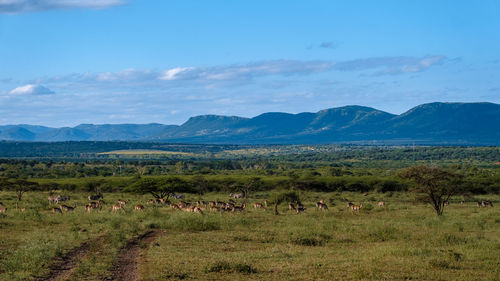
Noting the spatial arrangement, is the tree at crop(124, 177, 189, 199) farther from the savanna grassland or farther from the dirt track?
the dirt track

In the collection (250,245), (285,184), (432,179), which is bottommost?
(285,184)

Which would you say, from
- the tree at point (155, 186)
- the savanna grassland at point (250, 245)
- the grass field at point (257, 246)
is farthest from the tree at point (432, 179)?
the tree at point (155, 186)

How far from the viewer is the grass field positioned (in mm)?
16156

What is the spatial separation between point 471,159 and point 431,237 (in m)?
128

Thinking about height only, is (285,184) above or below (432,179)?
below

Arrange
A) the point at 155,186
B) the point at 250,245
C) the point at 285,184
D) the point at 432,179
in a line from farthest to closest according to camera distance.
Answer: the point at 285,184, the point at 155,186, the point at 432,179, the point at 250,245

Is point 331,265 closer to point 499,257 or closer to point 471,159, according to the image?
point 499,257

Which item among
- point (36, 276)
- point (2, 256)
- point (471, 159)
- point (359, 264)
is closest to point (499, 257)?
point (359, 264)

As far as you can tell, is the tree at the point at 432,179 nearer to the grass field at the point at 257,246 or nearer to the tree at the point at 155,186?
the grass field at the point at 257,246

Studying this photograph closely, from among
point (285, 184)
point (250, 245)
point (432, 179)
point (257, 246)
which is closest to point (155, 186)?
point (285, 184)

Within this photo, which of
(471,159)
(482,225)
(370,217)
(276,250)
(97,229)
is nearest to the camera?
(276,250)

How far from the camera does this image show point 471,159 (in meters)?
143

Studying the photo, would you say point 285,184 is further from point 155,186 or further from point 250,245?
point 250,245

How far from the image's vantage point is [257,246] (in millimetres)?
21906
